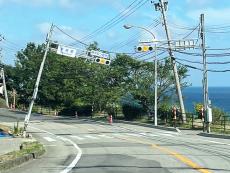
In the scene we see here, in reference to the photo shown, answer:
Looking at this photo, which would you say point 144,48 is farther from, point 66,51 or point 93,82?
point 93,82

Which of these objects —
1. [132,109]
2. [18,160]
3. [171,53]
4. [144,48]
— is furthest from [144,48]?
[18,160]

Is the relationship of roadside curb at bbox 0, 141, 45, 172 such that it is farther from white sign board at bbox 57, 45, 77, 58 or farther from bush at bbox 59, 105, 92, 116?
bush at bbox 59, 105, 92, 116

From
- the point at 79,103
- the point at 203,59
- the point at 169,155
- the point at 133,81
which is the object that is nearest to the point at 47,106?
the point at 79,103

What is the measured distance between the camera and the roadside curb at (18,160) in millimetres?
16516

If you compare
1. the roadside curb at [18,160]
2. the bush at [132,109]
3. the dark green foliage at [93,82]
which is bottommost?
the roadside curb at [18,160]

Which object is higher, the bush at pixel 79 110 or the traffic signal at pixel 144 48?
the traffic signal at pixel 144 48

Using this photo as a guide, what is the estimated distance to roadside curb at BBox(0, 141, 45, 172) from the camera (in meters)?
16.5

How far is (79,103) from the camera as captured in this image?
234 ft

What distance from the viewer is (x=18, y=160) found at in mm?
17953

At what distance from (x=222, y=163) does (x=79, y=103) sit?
5406 cm

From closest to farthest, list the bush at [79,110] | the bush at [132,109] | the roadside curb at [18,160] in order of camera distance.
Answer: the roadside curb at [18,160] < the bush at [132,109] < the bush at [79,110]

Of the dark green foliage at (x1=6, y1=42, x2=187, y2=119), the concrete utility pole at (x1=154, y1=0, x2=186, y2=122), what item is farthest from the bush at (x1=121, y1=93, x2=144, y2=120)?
the concrete utility pole at (x1=154, y1=0, x2=186, y2=122)

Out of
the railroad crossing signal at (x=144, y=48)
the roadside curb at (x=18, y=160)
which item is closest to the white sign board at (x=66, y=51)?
the railroad crossing signal at (x=144, y=48)

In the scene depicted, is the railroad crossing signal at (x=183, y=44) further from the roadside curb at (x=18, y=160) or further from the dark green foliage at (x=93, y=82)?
the roadside curb at (x=18, y=160)
